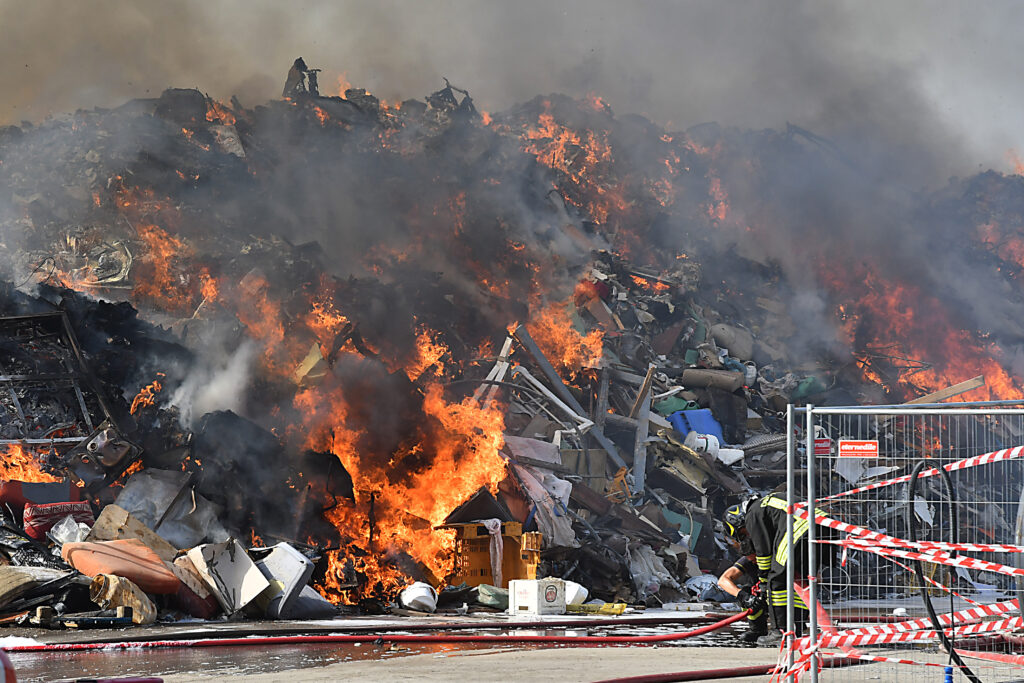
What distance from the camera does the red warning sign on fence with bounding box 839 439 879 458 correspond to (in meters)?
5.19

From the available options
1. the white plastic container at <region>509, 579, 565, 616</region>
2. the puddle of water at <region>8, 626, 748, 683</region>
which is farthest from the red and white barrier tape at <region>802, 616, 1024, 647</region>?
the white plastic container at <region>509, 579, 565, 616</region>

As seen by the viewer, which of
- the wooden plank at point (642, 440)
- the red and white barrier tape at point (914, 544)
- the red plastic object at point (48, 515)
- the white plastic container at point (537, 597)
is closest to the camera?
the red and white barrier tape at point (914, 544)

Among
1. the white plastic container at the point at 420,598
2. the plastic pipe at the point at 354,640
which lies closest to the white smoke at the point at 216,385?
the white plastic container at the point at 420,598

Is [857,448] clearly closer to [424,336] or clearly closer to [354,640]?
[354,640]

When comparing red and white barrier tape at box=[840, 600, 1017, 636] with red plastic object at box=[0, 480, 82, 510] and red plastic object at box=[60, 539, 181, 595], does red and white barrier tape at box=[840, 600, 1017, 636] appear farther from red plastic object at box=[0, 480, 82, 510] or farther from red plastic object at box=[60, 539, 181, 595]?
red plastic object at box=[0, 480, 82, 510]

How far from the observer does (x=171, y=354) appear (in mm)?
15672

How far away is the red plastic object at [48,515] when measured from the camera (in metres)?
12.9

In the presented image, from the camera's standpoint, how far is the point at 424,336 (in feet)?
58.9

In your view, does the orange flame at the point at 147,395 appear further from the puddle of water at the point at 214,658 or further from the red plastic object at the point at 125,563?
the puddle of water at the point at 214,658

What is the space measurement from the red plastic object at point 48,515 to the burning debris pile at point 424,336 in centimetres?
4

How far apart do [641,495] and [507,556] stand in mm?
3853

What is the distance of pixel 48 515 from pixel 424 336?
23.4ft

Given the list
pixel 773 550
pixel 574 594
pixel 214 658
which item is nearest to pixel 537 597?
pixel 574 594

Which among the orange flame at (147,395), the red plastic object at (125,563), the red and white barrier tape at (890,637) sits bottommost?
the red plastic object at (125,563)
